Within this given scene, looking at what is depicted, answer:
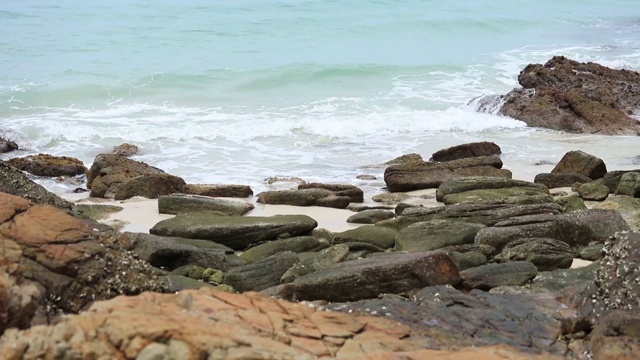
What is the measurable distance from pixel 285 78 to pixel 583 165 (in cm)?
1277

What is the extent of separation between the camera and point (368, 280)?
5363 mm

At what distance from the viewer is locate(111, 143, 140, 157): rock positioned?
48.9 feet

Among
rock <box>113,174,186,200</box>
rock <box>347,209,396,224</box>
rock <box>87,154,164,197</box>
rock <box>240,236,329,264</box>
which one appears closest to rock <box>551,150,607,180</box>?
rock <box>347,209,396,224</box>

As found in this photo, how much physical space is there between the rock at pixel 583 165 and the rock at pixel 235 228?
4.90 metres

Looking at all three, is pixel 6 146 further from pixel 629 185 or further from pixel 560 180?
pixel 629 185

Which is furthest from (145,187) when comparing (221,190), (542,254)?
(542,254)

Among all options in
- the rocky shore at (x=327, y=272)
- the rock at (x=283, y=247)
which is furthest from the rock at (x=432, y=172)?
the rock at (x=283, y=247)

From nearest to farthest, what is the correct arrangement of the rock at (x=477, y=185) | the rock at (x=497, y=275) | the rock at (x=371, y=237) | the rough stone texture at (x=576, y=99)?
the rock at (x=497, y=275) < the rock at (x=371, y=237) < the rock at (x=477, y=185) < the rough stone texture at (x=576, y=99)

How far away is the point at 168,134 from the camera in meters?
16.6

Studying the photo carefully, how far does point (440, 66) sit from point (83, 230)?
21460 millimetres

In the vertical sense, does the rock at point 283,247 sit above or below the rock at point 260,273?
below

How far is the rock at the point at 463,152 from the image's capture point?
43.1 ft

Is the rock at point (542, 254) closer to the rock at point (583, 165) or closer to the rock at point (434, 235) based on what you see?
the rock at point (434, 235)

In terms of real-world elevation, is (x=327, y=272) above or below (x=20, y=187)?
below
